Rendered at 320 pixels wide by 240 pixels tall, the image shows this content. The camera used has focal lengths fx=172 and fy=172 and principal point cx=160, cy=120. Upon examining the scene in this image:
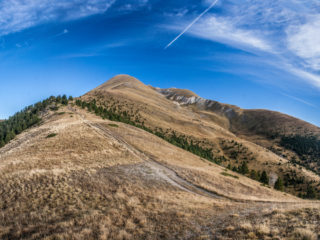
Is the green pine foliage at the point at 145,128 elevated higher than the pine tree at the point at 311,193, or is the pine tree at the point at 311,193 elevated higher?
the green pine foliage at the point at 145,128

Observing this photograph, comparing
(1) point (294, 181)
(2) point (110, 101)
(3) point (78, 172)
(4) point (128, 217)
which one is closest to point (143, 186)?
(4) point (128, 217)

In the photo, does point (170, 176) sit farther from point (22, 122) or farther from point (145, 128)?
point (22, 122)

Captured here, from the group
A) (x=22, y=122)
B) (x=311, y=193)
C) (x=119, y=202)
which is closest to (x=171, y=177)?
(x=119, y=202)

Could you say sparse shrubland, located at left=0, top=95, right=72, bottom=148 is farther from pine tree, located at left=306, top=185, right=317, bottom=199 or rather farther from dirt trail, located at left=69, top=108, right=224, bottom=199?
pine tree, located at left=306, top=185, right=317, bottom=199

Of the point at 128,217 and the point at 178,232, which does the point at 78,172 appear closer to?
the point at 128,217

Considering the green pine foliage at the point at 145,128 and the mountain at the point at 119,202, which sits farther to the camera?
the green pine foliage at the point at 145,128

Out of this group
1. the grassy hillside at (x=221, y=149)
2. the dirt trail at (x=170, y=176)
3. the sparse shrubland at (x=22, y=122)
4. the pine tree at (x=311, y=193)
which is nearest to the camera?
the dirt trail at (x=170, y=176)

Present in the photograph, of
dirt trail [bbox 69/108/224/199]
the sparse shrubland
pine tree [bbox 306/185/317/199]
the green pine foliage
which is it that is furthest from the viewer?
the green pine foliage

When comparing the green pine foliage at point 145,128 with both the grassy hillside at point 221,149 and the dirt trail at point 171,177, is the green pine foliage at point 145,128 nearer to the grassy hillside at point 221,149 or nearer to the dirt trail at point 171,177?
the grassy hillside at point 221,149

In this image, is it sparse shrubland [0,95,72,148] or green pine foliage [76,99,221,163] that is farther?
green pine foliage [76,99,221,163]

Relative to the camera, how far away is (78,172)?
19953 millimetres

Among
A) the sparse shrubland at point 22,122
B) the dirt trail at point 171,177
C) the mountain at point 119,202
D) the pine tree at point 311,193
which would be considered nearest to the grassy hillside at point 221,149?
the pine tree at point 311,193

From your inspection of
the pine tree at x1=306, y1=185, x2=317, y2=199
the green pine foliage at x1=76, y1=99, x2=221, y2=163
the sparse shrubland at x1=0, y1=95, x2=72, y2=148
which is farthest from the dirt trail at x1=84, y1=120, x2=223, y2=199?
the pine tree at x1=306, y1=185, x2=317, y2=199

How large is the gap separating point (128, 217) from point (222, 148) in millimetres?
100888
